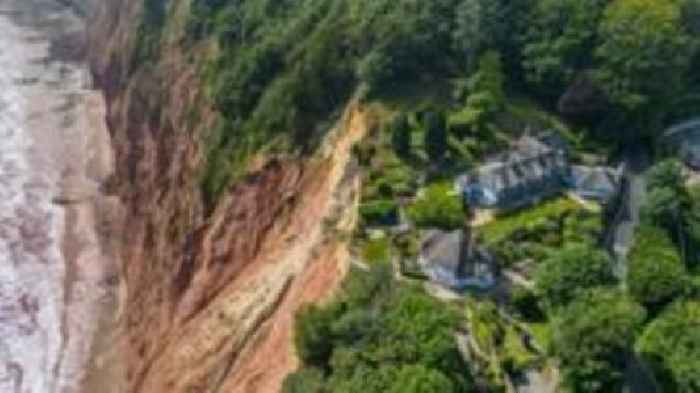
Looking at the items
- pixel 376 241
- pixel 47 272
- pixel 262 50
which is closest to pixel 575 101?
pixel 376 241

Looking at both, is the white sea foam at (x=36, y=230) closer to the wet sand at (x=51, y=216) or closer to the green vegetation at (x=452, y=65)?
the wet sand at (x=51, y=216)

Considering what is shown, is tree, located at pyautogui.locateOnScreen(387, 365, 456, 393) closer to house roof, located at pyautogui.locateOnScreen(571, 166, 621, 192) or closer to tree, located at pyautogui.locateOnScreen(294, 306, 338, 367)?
tree, located at pyautogui.locateOnScreen(294, 306, 338, 367)

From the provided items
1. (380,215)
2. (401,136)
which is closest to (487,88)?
(401,136)

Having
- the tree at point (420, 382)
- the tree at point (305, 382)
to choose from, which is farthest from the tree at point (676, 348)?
the tree at point (305, 382)

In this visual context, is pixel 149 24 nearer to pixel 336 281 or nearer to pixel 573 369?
pixel 336 281

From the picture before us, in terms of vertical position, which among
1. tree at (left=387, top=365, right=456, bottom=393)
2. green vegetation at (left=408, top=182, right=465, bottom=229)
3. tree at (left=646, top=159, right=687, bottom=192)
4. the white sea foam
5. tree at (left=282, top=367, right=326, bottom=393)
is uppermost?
tree at (left=646, top=159, right=687, bottom=192)

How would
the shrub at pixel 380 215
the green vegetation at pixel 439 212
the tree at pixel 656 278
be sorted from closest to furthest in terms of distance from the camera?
the tree at pixel 656 278
the green vegetation at pixel 439 212
the shrub at pixel 380 215

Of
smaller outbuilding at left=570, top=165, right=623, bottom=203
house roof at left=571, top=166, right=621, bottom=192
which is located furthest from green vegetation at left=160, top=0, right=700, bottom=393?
house roof at left=571, top=166, right=621, bottom=192
